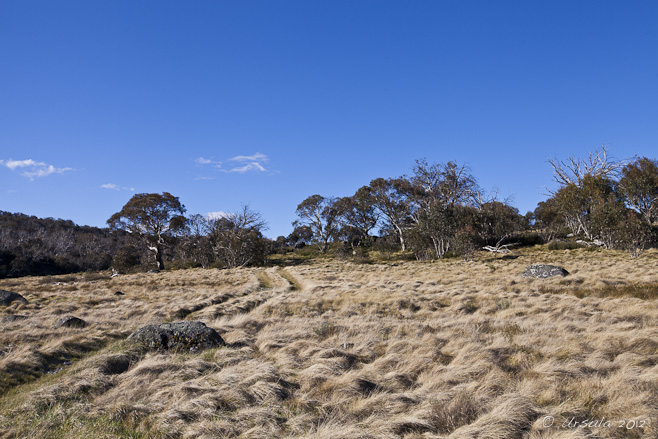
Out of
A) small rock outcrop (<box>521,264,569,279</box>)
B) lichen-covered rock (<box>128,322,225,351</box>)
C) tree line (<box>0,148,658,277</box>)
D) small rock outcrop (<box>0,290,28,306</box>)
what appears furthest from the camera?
tree line (<box>0,148,658,277</box>)

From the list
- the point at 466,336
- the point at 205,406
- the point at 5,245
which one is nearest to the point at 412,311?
the point at 466,336

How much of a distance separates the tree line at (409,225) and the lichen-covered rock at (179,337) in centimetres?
3067

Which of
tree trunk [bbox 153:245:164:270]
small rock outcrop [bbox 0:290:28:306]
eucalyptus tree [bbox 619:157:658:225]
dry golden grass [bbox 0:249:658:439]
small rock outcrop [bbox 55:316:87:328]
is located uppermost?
eucalyptus tree [bbox 619:157:658:225]

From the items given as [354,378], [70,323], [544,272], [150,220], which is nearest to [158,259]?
[150,220]

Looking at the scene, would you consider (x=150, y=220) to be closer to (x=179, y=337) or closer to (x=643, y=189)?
(x=179, y=337)

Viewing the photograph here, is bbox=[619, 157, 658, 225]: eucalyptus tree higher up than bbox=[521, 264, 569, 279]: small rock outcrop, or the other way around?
bbox=[619, 157, 658, 225]: eucalyptus tree

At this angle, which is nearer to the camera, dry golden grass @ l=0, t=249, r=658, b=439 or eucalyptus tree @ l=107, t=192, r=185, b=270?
dry golden grass @ l=0, t=249, r=658, b=439

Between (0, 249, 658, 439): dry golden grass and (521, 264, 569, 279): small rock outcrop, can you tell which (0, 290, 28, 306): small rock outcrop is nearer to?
(0, 249, 658, 439): dry golden grass

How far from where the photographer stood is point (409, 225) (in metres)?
53.8

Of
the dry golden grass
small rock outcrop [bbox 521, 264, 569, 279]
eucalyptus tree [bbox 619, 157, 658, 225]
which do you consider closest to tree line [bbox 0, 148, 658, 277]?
eucalyptus tree [bbox 619, 157, 658, 225]

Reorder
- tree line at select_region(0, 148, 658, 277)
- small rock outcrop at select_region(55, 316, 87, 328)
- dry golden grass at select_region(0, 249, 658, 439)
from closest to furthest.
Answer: dry golden grass at select_region(0, 249, 658, 439)
small rock outcrop at select_region(55, 316, 87, 328)
tree line at select_region(0, 148, 658, 277)

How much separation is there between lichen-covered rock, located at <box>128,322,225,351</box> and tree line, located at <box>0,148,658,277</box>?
30.7 metres

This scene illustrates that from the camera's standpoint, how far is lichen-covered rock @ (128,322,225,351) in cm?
805

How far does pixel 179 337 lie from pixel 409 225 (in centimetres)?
4854
